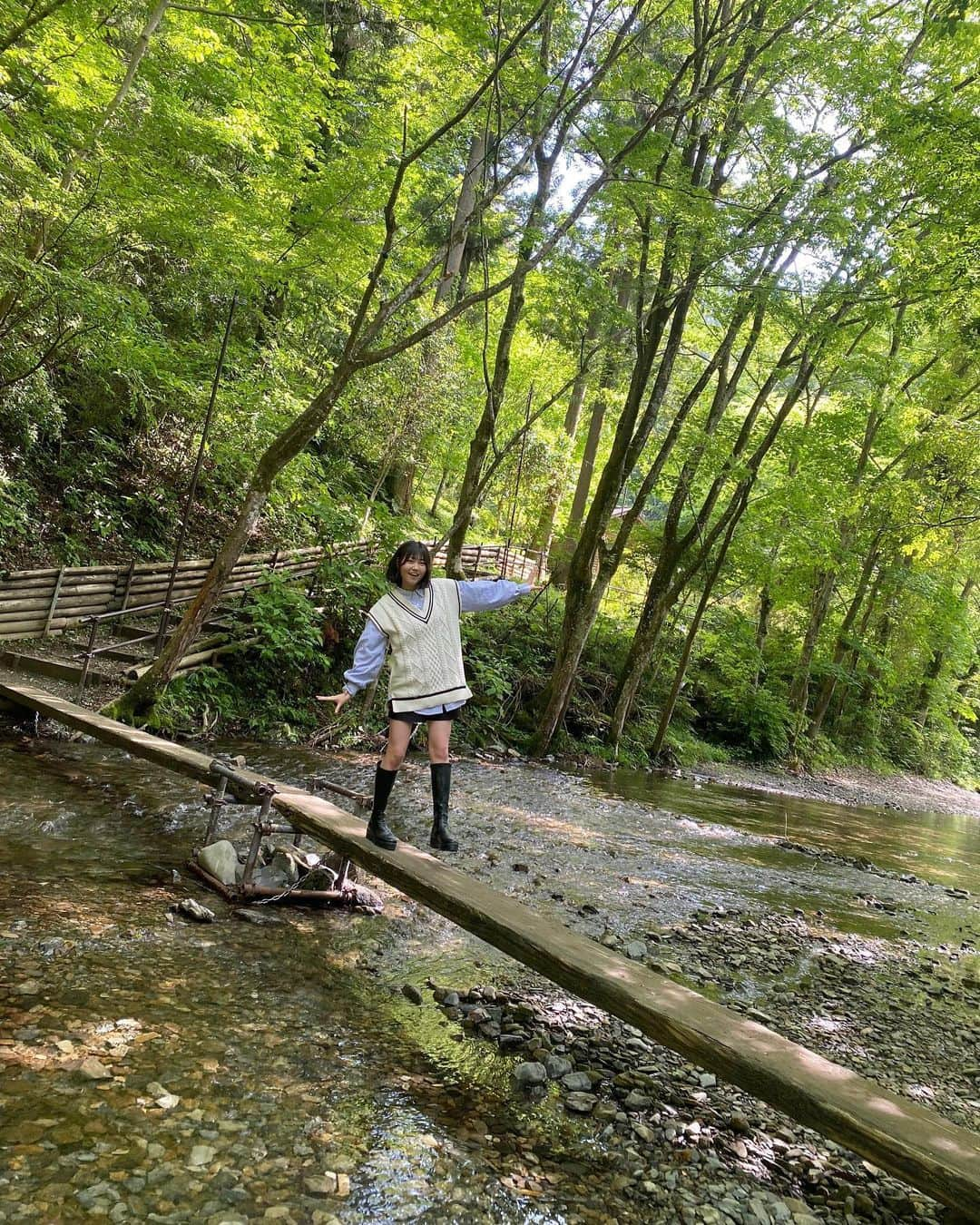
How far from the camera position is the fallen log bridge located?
2.62 meters

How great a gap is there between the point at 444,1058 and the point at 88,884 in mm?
2531

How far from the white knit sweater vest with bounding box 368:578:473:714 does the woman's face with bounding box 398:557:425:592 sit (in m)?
0.07

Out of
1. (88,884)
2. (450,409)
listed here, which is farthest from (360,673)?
(450,409)

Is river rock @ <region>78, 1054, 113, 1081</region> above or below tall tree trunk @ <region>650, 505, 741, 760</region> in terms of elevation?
below

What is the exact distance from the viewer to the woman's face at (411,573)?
482cm

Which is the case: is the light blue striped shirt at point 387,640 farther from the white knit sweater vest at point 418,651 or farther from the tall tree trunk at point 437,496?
the tall tree trunk at point 437,496

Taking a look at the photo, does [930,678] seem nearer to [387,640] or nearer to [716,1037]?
[387,640]

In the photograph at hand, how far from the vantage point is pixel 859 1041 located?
4711 millimetres

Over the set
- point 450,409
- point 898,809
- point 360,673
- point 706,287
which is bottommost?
point 898,809

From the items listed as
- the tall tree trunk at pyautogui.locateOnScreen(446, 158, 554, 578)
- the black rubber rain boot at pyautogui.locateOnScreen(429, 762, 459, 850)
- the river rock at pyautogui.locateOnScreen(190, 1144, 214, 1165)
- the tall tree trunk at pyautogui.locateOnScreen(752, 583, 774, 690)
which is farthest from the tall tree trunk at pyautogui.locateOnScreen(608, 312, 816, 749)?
the river rock at pyautogui.locateOnScreen(190, 1144, 214, 1165)

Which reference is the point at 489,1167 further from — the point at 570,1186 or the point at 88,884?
the point at 88,884

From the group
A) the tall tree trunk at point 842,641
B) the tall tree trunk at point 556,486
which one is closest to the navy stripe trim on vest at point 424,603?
the tall tree trunk at point 556,486

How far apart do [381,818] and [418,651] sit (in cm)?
110

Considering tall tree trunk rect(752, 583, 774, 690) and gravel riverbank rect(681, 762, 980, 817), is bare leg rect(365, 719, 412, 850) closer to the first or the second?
gravel riverbank rect(681, 762, 980, 817)
